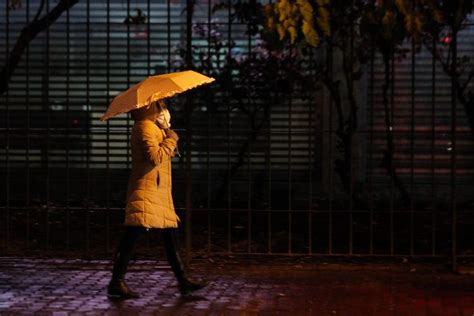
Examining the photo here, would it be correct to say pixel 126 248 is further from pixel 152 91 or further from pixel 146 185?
pixel 152 91

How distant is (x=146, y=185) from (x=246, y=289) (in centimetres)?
144

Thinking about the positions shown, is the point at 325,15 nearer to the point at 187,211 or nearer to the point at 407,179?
the point at 187,211

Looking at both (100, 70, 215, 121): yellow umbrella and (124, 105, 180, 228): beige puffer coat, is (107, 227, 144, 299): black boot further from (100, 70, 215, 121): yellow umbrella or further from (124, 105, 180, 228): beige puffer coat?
(100, 70, 215, 121): yellow umbrella

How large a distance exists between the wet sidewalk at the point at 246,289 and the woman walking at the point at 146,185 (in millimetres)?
381

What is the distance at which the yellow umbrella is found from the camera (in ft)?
22.7

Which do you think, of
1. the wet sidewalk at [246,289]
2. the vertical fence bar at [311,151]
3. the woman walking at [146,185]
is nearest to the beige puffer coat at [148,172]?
the woman walking at [146,185]

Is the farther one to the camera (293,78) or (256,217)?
(256,217)

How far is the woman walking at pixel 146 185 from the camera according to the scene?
23.1 feet

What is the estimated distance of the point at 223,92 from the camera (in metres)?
11.6

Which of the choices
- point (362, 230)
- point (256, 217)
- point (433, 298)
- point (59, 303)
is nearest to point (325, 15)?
point (433, 298)

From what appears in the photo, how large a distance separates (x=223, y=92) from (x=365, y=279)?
4194 millimetres

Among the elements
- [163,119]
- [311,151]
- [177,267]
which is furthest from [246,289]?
[311,151]

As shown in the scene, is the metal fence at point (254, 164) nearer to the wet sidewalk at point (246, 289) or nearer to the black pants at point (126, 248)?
the wet sidewalk at point (246, 289)

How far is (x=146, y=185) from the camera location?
23.3 ft
